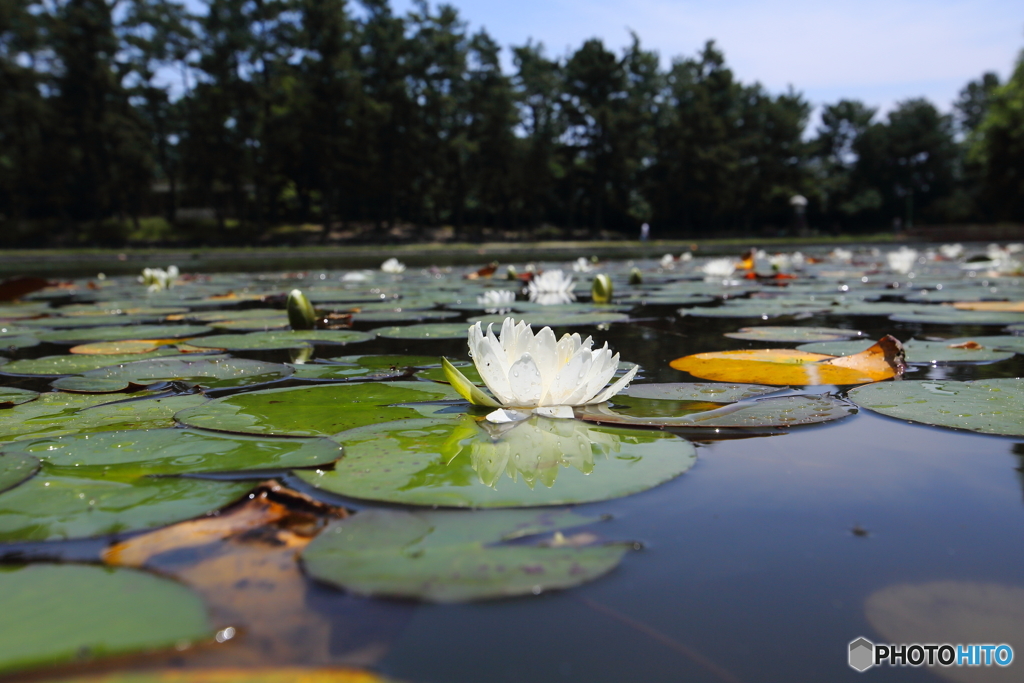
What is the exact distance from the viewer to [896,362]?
5.69ft

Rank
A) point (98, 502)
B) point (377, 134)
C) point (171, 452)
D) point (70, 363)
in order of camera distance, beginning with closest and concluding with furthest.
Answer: point (98, 502) < point (171, 452) < point (70, 363) < point (377, 134)

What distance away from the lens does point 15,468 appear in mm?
991

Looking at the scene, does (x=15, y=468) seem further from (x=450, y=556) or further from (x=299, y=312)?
(x=299, y=312)

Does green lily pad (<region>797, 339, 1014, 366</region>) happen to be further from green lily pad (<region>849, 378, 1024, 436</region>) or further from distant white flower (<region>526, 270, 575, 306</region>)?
distant white flower (<region>526, 270, 575, 306</region>)

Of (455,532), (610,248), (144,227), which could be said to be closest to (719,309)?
(455,532)

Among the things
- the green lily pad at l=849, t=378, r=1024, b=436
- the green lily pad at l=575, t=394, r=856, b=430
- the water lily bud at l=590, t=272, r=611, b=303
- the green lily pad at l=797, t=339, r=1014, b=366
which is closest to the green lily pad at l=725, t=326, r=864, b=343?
the green lily pad at l=797, t=339, r=1014, b=366

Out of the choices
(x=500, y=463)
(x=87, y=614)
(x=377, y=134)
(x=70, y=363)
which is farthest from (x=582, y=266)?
(x=377, y=134)

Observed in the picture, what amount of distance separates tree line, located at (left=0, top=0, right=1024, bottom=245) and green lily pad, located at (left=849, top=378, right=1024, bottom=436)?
915 inches

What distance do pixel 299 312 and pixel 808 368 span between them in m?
1.89

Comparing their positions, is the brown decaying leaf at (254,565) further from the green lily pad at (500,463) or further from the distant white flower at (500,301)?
the distant white flower at (500,301)

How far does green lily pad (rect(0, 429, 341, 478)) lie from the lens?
1021mm

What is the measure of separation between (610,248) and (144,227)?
57.0 feet

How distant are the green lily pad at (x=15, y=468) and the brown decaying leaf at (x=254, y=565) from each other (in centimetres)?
28

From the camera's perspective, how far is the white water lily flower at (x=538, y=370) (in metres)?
1.22
